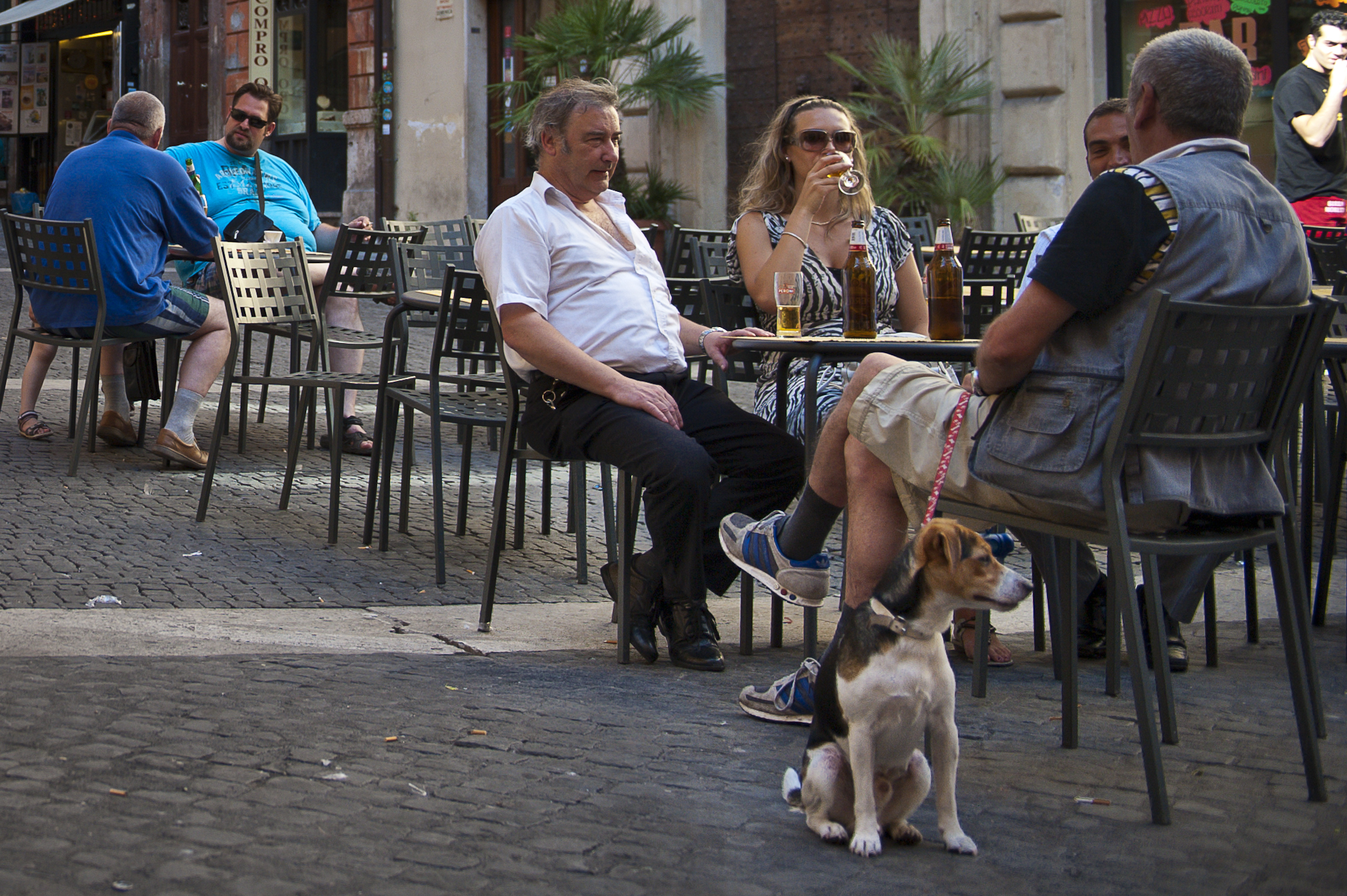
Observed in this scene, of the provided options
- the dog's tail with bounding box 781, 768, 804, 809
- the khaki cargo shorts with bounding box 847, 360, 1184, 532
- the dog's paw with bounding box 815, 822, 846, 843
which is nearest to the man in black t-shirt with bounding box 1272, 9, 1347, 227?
the khaki cargo shorts with bounding box 847, 360, 1184, 532

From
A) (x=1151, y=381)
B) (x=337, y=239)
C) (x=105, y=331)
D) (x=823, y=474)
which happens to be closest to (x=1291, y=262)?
(x=1151, y=381)

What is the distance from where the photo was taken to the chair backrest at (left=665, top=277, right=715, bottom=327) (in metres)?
5.56

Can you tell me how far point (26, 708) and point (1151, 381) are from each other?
246cm

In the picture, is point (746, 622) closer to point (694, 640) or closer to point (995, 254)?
point (694, 640)

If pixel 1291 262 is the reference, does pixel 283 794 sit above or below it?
below

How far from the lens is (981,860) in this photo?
271 cm

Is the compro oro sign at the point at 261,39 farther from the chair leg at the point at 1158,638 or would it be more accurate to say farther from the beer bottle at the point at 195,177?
the chair leg at the point at 1158,638

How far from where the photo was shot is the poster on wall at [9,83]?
88.5 ft

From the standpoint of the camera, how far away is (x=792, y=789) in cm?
291

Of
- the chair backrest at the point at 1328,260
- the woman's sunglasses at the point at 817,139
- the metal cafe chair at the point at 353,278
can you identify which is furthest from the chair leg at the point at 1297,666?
the metal cafe chair at the point at 353,278

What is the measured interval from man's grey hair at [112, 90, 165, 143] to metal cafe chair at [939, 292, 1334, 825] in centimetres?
570

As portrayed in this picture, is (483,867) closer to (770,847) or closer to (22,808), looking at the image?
(770,847)

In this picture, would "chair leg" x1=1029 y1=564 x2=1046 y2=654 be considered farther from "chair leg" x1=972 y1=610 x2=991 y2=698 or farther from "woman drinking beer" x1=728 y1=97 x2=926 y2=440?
"woman drinking beer" x1=728 y1=97 x2=926 y2=440

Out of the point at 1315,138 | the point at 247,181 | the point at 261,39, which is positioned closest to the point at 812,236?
the point at 247,181
